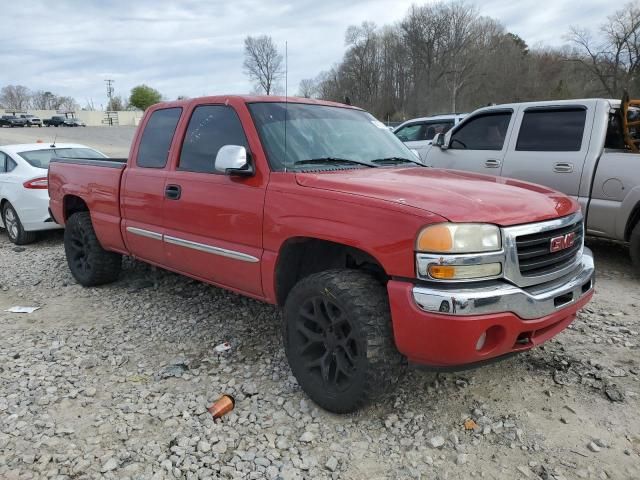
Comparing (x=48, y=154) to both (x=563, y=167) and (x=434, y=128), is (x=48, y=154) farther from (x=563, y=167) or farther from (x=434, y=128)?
(x=563, y=167)

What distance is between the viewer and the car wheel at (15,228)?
7.40m

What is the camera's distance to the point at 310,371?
2973 mm

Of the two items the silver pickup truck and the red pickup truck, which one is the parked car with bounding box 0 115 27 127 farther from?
the red pickup truck

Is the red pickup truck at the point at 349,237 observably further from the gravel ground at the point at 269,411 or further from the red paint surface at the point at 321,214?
the gravel ground at the point at 269,411

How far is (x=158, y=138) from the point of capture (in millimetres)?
4215

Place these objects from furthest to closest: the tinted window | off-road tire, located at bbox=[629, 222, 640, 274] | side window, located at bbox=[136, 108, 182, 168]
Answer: the tinted window < off-road tire, located at bbox=[629, 222, 640, 274] < side window, located at bbox=[136, 108, 182, 168]

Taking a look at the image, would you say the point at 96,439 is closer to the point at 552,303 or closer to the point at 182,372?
the point at 182,372

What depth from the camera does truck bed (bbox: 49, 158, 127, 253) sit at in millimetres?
4531

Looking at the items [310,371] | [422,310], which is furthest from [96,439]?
[422,310]

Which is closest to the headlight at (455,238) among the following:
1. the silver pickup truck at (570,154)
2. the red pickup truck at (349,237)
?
the red pickup truck at (349,237)

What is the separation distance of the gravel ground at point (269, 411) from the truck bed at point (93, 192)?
90 centimetres

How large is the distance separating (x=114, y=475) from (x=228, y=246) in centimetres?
151

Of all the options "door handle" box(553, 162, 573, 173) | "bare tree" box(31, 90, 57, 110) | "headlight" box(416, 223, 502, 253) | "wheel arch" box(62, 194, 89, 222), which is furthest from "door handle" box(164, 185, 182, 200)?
"bare tree" box(31, 90, 57, 110)

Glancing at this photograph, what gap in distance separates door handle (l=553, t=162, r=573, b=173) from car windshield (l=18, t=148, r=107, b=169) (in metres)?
6.10
